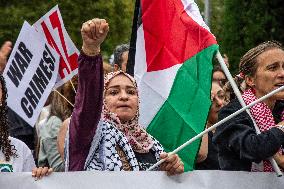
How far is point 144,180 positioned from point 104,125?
16.8 inches

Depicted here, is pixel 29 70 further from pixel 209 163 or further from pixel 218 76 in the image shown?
pixel 218 76

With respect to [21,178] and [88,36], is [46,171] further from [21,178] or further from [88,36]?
[88,36]

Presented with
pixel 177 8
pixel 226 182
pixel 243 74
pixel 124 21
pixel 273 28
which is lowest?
pixel 226 182

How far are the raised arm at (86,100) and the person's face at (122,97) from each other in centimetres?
50

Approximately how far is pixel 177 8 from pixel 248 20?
1468cm

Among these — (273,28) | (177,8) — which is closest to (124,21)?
(273,28)

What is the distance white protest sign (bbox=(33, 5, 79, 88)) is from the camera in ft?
26.2

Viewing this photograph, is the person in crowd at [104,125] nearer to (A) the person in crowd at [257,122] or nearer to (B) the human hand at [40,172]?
(B) the human hand at [40,172]

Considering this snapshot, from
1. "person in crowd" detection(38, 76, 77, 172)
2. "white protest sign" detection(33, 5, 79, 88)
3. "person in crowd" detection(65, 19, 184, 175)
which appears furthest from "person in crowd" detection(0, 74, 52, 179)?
"person in crowd" detection(38, 76, 77, 172)

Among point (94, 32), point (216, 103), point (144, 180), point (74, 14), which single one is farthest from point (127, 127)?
point (74, 14)

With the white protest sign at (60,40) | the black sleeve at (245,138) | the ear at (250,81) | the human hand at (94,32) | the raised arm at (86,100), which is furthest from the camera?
the white protest sign at (60,40)

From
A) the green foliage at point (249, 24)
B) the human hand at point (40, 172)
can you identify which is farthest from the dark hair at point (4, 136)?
the green foliage at point (249, 24)

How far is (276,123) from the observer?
229 inches

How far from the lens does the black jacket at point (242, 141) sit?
17.5 ft
